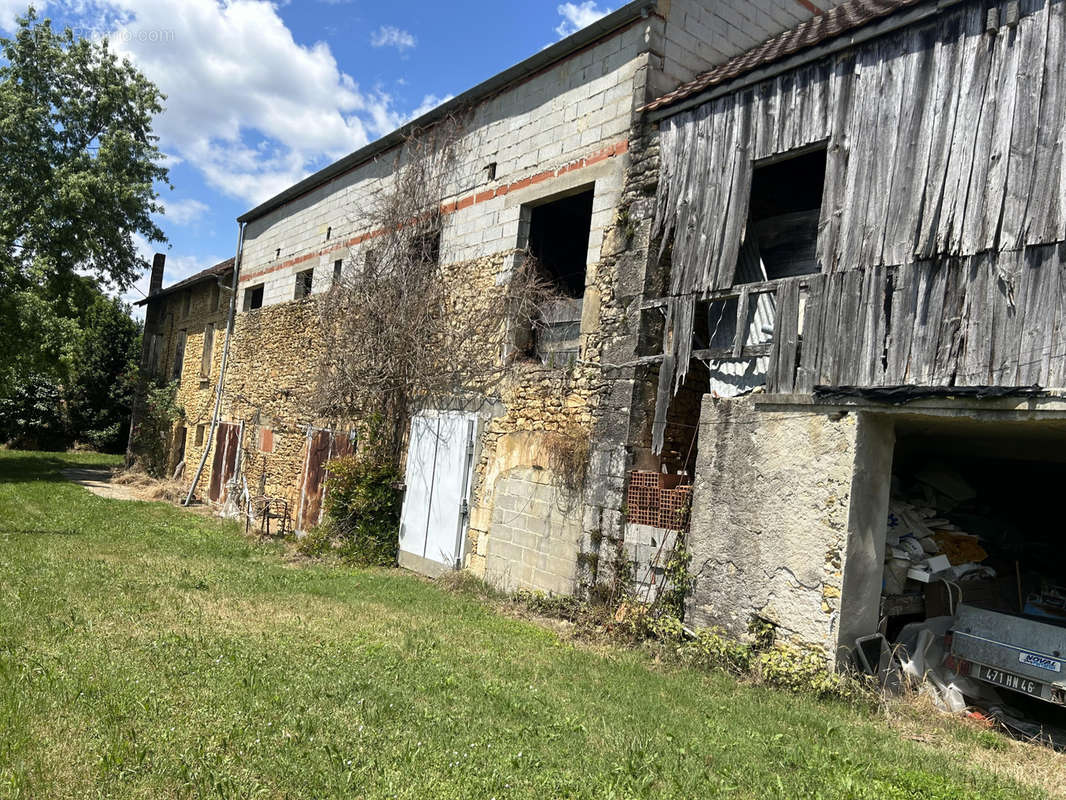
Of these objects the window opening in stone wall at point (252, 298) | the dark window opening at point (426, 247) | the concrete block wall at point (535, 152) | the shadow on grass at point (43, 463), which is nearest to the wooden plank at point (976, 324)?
the concrete block wall at point (535, 152)

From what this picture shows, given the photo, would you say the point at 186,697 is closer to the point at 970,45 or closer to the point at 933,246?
the point at 933,246

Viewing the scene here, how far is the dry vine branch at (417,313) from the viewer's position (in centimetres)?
996

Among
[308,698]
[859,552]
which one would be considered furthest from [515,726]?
[859,552]

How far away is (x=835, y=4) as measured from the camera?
11.3 metres

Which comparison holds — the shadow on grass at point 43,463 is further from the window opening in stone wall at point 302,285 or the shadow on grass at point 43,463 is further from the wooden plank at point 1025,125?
the wooden plank at point 1025,125

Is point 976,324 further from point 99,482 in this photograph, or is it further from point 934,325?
point 99,482

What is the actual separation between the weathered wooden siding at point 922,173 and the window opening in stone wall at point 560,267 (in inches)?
96.3

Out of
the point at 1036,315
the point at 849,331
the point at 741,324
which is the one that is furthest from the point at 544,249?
the point at 1036,315

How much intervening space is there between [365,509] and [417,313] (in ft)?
10.1

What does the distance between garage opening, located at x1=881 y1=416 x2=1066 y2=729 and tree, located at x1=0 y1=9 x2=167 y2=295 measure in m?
20.3

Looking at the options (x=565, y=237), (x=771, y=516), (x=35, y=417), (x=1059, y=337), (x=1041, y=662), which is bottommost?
(x=35, y=417)

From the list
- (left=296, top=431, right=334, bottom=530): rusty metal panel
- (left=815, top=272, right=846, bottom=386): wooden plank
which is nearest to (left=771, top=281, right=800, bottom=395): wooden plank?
(left=815, top=272, right=846, bottom=386): wooden plank

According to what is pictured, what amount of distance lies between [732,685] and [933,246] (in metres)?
3.74

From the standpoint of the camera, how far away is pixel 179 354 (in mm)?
22125
